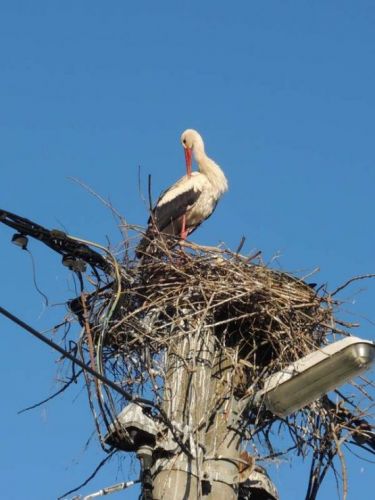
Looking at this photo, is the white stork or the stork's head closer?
the white stork

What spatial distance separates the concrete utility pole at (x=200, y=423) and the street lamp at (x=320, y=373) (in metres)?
0.30

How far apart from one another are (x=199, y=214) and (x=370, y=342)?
6.39 m

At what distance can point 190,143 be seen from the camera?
12500 mm

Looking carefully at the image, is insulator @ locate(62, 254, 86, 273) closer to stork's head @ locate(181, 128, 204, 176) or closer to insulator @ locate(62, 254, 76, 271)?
insulator @ locate(62, 254, 76, 271)

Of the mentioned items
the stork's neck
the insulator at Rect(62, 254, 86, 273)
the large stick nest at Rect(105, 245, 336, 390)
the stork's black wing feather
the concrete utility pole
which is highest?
the stork's neck

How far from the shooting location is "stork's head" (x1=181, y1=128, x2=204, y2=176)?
1238 cm

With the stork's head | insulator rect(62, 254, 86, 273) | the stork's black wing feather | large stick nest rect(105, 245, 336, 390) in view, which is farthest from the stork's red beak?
insulator rect(62, 254, 86, 273)

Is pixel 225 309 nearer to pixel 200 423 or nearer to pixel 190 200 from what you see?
pixel 200 423

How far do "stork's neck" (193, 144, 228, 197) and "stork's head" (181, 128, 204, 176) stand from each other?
35mm

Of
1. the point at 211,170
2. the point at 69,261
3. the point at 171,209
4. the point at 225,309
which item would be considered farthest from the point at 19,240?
the point at 211,170

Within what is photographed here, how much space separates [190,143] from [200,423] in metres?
7.57

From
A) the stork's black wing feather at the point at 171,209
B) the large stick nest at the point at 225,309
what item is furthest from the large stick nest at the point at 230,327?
the stork's black wing feather at the point at 171,209

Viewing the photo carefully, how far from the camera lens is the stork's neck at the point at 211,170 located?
37.9 ft

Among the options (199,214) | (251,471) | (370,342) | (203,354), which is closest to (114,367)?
(203,354)
